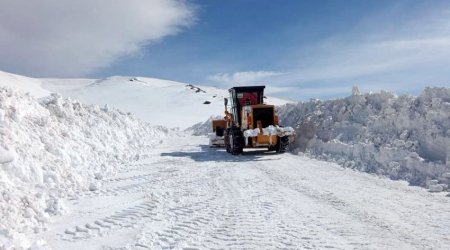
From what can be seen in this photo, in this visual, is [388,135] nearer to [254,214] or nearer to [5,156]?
[254,214]

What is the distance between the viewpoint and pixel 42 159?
923cm

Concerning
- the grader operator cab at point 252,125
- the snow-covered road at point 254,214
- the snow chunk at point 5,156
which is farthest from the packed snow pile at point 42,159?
the grader operator cab at point 252,125

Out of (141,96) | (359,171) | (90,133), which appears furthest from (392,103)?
(141,96)

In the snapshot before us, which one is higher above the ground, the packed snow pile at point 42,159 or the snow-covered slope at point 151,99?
the snow-covered slope at point 151,99

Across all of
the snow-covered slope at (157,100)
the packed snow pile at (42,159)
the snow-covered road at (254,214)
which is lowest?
the snow-covered road at (254,214)

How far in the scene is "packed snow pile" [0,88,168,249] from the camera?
20.6 ft

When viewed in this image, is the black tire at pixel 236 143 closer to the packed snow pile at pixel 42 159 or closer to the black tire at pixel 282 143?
the black tire at pixel 282 143

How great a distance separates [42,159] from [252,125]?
32.2ft

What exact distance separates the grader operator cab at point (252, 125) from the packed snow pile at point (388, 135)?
1.23 meters

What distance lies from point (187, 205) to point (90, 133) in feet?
27.4

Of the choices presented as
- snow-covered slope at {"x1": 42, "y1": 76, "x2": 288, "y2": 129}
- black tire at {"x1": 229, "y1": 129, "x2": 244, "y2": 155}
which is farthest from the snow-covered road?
snow-covered slope at {"x1": 42, "y1": 76, "x2": 288, "y2": 129}

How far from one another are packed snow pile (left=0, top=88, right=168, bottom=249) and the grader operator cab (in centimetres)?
440

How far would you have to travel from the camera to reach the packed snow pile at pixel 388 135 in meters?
10.9

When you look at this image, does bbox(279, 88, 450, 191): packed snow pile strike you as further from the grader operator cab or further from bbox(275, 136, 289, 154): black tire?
the grader operator cab
